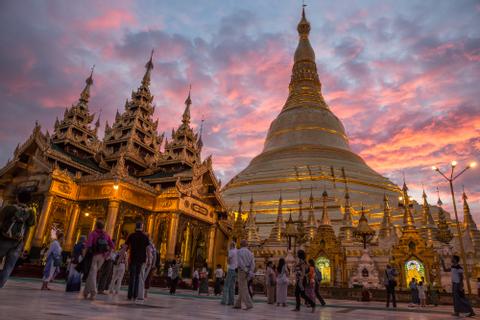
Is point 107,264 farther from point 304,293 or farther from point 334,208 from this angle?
point 334,208

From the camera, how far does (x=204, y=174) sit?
23.5 m

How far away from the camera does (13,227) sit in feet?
17.7

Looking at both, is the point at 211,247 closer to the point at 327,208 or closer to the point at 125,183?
the point at 125,183

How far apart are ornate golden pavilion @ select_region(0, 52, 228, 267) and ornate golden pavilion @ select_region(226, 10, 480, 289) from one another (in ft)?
14.2

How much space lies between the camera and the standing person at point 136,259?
693 centimetres

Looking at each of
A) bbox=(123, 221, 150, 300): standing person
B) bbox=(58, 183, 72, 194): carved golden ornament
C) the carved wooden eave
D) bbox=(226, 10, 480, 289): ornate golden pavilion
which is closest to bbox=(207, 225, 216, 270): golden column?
bbox=(226, 10, 480, 289): ornate golden pavilion

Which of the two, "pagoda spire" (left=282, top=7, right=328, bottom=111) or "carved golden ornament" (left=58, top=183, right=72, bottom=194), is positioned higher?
"pagoda spire" (left=282, top=7, right=328, bottom=111)

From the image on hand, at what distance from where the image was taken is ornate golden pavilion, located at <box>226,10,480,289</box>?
22.4m

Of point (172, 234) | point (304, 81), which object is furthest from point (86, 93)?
point (304, 81)

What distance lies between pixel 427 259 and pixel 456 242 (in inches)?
317

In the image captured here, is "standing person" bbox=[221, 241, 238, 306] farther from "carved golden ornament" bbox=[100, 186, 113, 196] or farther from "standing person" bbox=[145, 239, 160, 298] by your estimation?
"carved golden ornament" bbox=[100, 186, 113, 196]

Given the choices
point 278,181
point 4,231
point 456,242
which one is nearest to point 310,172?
point 278,181

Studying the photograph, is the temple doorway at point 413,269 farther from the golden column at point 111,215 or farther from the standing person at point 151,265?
the golden column at point 111,215

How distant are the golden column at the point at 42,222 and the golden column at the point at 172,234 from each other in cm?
645
